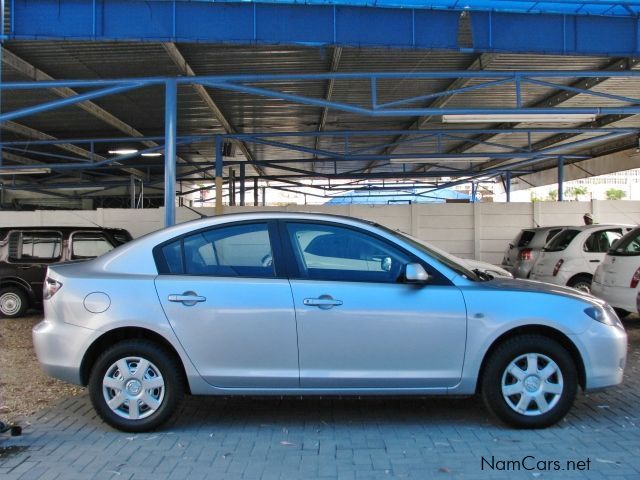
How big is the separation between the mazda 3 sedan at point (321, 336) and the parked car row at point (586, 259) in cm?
362

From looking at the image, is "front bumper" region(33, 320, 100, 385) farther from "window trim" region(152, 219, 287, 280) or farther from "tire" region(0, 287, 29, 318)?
"tire" region(0, 287, 29, 318)

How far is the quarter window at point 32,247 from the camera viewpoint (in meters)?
10.6

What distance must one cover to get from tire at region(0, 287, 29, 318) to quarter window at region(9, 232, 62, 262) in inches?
22.7

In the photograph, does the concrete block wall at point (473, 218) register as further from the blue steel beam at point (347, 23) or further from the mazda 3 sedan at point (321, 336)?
the mazda 3 sedan at point (321, 336)

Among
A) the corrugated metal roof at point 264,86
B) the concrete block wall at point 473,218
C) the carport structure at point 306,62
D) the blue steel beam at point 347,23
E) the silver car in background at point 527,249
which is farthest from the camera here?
the concrete block wall at point 473,218

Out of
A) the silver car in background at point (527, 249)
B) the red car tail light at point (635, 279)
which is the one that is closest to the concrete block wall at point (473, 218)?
the silver car in background at point (527, 249)

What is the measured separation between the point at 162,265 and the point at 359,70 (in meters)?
7.15

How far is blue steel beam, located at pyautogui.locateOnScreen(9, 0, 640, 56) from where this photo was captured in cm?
818

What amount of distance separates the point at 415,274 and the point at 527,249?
8.41 m

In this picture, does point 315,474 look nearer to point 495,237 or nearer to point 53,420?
point 53,420

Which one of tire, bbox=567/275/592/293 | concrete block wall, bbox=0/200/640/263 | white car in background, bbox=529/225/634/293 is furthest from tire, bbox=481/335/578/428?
concrete block wall, bbox=0/200/640/263

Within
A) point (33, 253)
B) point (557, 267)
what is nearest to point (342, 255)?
point (557, 267)

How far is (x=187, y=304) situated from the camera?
14.8 feet

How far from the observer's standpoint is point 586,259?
1060 centimetres
